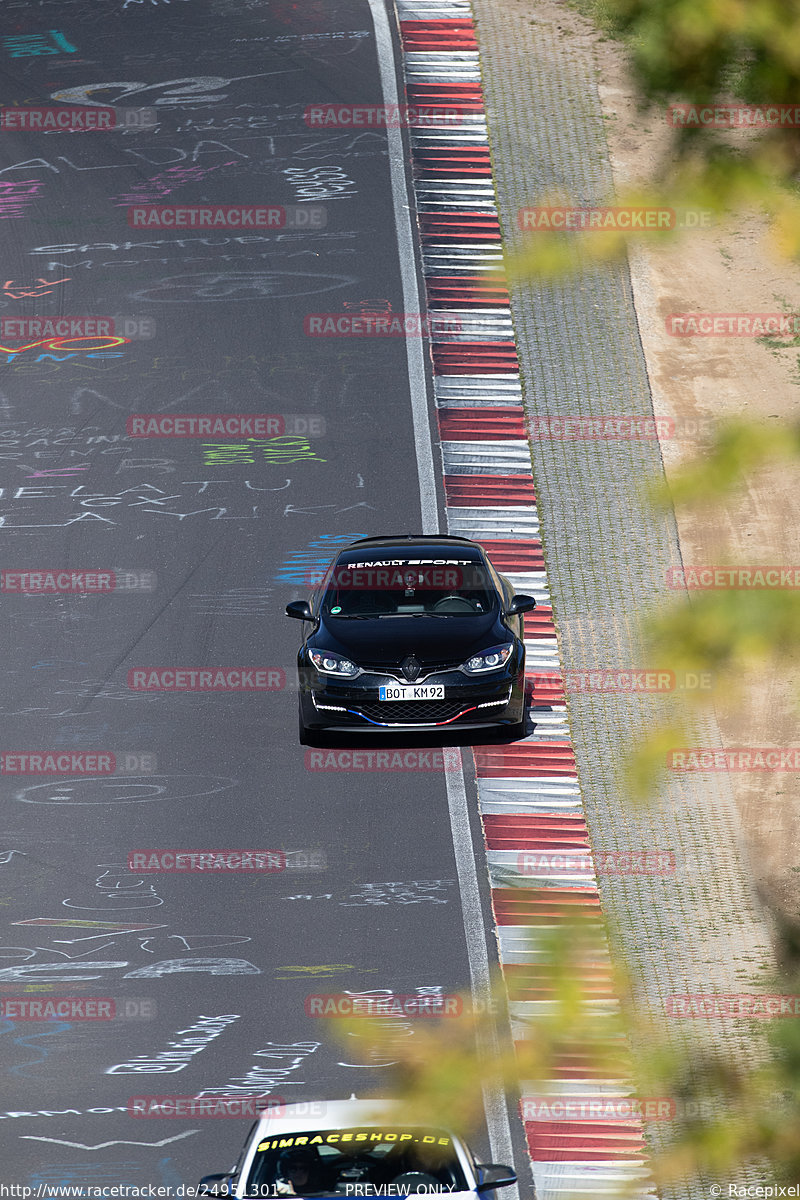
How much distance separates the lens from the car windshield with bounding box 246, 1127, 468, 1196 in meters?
8.34

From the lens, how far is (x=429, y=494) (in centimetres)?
2369

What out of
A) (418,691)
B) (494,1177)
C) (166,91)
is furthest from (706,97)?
(166,91)

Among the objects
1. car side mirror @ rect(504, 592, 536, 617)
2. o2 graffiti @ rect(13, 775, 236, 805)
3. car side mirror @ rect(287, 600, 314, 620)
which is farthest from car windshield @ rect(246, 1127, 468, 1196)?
o2 graffiti @ rect(13, 775, 236, 805)

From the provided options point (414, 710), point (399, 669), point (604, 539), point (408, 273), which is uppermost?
point (399, 669)

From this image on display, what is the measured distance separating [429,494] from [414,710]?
840cm

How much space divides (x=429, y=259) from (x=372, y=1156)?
71.2ft

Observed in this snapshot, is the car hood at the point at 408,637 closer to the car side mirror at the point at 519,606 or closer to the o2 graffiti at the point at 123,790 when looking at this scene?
the car side mirror at the point at 519,606

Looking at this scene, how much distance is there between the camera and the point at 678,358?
27469 mm

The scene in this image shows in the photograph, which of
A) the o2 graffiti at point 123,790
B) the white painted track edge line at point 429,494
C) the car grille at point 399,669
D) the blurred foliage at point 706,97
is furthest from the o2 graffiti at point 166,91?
the blurred foliage at point 706,97

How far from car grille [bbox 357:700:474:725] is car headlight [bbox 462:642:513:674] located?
1.09ft

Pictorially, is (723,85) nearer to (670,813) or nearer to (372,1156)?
(372,1156)

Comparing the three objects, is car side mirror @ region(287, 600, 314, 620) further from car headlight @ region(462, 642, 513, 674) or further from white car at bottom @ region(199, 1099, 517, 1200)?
white car at bottom @ region(199, 1099, 517, 1200)

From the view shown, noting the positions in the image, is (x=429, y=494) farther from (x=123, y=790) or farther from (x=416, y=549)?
(x=123, y=790)

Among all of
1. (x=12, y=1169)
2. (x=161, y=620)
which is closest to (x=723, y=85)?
(x=12, y=1169)
